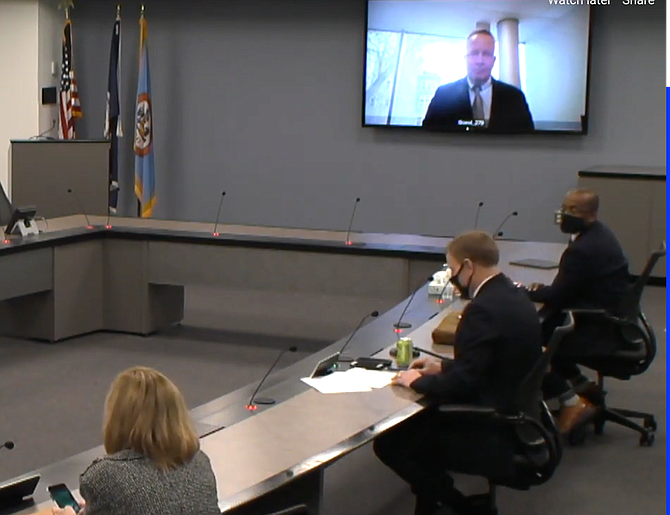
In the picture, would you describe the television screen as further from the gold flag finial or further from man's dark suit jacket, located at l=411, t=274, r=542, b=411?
man's dark suit jacket, located at l=411, t=274, r=542, b=411

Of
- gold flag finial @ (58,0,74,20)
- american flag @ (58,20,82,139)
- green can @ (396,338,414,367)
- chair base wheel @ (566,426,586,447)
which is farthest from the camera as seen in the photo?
gold flag finial @ (58,0,74,20)

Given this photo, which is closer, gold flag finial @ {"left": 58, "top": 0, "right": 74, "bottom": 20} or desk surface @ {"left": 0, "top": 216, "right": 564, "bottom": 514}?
desk surface @ {"left": 0, "top": 216, "right": 564, "bottom": 514}

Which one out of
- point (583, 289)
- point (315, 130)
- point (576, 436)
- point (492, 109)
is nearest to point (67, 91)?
point (315, 130)

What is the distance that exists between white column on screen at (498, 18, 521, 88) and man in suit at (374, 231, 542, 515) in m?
5.99

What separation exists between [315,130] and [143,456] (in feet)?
26.7

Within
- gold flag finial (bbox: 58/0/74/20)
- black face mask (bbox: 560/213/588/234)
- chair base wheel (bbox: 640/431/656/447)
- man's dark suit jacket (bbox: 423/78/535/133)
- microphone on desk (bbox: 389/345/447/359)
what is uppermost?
gold flag finial (bbox: 58/0/74/20)

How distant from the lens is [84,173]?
9.49 metres

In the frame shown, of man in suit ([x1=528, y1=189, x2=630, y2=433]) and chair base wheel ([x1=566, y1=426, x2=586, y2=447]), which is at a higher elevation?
man in suit ([x1=528, y1=189, x2=630, y2=433])

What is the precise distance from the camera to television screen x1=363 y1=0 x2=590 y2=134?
30.1 ft

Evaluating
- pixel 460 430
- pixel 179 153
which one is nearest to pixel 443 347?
pixel 460 430

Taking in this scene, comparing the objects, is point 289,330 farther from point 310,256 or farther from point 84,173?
point 84,173

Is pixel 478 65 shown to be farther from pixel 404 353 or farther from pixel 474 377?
pixel 474 377

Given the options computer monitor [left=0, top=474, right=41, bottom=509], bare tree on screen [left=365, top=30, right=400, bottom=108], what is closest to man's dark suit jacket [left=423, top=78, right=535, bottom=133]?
bare tree on screen [left=365, top=30, right=400, bottom=108]

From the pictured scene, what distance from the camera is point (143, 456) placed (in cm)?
222
